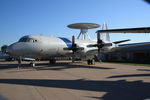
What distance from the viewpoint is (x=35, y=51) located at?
20328mm

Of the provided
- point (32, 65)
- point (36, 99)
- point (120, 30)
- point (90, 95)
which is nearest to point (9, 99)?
point (36, 99)

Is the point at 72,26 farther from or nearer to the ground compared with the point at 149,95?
farther from the ground

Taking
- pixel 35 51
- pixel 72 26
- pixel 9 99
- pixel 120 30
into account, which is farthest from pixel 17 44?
pixel 72 26

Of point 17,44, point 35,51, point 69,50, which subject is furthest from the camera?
point 69,50

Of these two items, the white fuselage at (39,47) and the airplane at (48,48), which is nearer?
the white fuselage at (39,47)

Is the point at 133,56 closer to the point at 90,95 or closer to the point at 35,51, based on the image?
the point at 35,51

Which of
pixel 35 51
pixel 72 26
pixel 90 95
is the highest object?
pixel 72 26

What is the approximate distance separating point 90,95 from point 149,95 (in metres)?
2.24

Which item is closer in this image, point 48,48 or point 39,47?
point 39,47

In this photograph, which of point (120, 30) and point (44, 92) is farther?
point (120, 30)

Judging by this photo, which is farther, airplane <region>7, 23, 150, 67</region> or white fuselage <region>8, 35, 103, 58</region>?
airplane <region>7, 23, 150, 67</region>

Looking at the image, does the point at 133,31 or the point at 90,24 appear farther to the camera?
the point at 90,24

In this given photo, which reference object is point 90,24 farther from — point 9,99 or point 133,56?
point 9,99

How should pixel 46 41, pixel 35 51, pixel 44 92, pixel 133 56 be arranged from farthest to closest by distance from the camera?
pixel 133 56 → pixel 46 41 → pixel 35 51 → pixel 44 92
